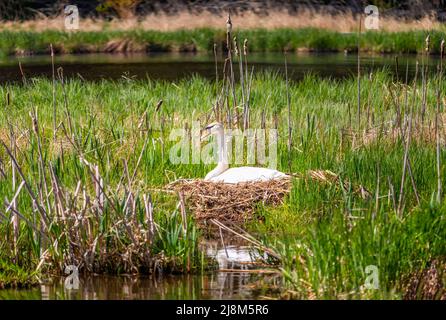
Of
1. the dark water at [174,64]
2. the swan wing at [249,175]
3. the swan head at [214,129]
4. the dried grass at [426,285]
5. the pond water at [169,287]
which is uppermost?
the swan head at [214,129]

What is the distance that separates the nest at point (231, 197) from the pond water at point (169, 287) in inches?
54.7

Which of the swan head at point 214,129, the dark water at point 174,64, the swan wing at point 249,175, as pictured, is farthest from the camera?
the dark water at point 174,64

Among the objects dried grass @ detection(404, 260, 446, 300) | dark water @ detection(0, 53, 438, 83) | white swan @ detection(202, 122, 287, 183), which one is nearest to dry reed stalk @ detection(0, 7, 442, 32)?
dark water @ detection(0, 53, 438, 83)

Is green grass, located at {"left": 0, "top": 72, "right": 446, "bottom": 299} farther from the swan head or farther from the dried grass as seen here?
the swan head

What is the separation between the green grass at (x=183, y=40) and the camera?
30641 mm

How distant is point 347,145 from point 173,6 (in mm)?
27920

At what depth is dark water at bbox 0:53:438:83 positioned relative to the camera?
23.1m

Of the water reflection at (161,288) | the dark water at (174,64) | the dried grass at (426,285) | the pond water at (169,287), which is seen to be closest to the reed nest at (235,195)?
the pond water at (169,287)

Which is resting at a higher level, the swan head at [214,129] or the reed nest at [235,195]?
the swan head at [214,129]

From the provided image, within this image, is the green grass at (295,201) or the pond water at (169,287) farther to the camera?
the pond water at (169,287)

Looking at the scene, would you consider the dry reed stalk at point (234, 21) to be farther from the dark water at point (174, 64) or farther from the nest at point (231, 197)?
the nest at point (231, 197)

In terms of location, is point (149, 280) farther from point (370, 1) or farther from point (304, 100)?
point (370, 1)

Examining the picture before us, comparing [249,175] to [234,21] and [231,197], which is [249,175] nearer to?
[231,197]
